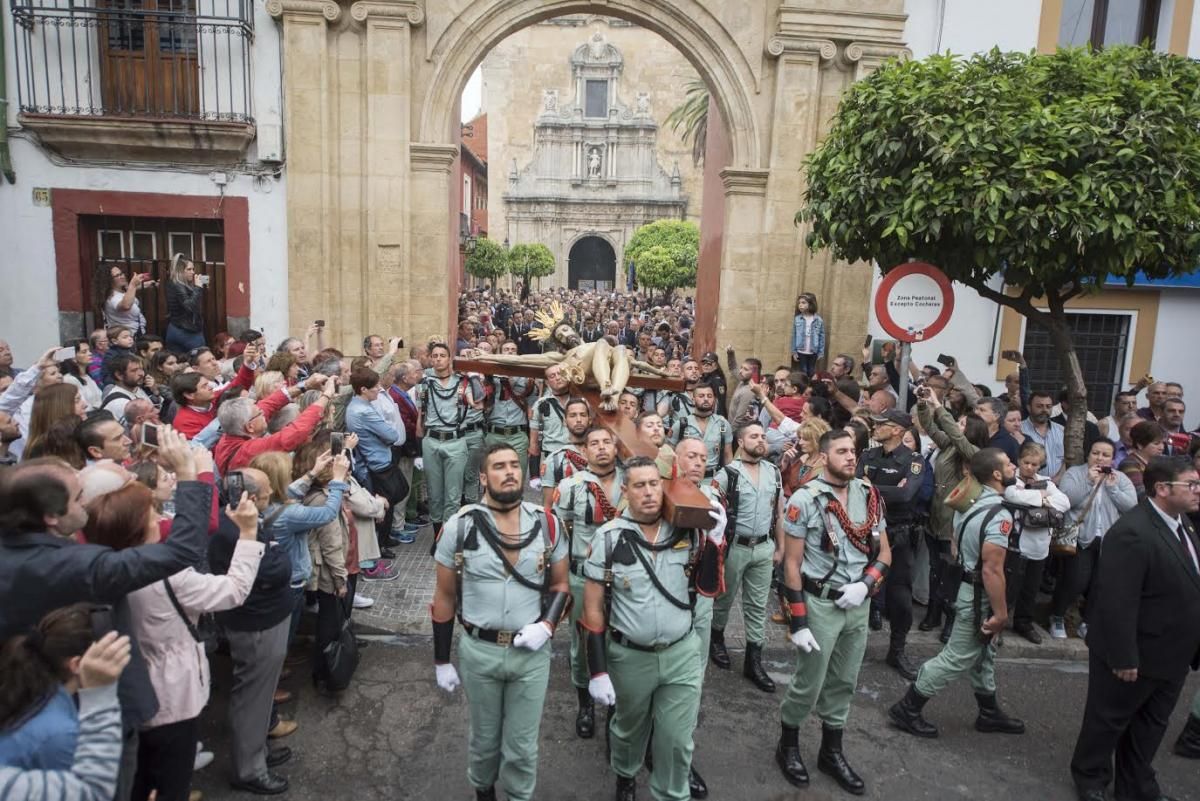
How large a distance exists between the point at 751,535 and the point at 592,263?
54255 millimetres

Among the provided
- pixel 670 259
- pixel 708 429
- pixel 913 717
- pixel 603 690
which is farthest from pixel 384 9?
pixel 670 259

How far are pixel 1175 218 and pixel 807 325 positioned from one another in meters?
4.85

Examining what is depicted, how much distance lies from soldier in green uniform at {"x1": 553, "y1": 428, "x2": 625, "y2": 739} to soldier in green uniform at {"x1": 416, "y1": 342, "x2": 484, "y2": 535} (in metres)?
2.85

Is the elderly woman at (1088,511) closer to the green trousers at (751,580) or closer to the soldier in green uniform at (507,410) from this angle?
the green trousers at (751,580)

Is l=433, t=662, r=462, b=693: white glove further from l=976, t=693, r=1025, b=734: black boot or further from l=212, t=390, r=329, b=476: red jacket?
l=976, t=693, r=1025, b=734: black boot

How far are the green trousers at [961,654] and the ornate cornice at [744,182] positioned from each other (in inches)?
292

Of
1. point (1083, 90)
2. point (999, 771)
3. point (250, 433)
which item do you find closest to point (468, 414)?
point (250, 433)

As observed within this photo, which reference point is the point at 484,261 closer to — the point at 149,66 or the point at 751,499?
Result: the point at 149,66

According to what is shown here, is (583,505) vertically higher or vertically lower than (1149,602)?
higher

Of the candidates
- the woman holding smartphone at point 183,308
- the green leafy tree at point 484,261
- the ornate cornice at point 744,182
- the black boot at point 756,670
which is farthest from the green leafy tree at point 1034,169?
the green leafy tree at point 484,261

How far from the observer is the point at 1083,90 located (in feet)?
22.9

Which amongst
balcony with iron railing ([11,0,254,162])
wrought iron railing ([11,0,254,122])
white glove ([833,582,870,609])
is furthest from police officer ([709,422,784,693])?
wrought iron railing ([11,0,254,122])

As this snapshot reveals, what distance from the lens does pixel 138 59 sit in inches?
415

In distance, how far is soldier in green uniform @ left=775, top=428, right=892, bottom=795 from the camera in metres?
4.59
